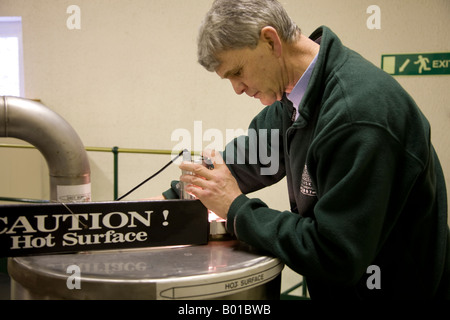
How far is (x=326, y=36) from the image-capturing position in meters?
0.92

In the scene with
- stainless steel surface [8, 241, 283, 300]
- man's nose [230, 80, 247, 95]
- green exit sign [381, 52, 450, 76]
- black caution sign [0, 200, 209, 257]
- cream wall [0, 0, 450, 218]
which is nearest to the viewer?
stainless steel surface [8, 241, 283, 300]

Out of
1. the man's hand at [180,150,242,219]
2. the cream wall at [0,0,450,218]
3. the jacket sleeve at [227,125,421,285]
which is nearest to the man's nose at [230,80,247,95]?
the man's hand at [180,150,242,219]

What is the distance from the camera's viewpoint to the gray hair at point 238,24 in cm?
91

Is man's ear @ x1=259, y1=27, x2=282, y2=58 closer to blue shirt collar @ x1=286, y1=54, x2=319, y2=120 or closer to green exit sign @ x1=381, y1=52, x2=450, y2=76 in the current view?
blue shirt collar @ x1=286, y1=54, x2=319, y2=120

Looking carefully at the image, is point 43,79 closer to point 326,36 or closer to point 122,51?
point 122,51

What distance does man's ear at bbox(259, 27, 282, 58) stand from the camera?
934 millimetres

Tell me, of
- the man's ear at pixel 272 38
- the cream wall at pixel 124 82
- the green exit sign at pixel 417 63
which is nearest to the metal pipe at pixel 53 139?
the man's ear at pixel 272 38

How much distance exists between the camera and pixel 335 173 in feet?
2.48

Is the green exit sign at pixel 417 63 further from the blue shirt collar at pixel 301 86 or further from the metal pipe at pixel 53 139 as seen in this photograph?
the metal pipe at pixel 53 139

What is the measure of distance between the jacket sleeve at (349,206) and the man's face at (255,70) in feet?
0.98

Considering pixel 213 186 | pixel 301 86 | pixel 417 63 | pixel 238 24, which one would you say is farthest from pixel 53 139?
pixel 417 63

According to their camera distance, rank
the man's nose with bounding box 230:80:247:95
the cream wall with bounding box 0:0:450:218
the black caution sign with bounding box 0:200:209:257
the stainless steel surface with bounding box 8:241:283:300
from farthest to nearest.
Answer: the cream wall with bounding box 0:0:450:218 → the man's nose with bounding box 230:80:247:95 → the black caution sign with bounding box 0:200:209:257 → the stainless steel surface with bounding box 8:241:283:300

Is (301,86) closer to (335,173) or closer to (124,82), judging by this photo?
(335,173)

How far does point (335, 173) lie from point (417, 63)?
2338 mm
